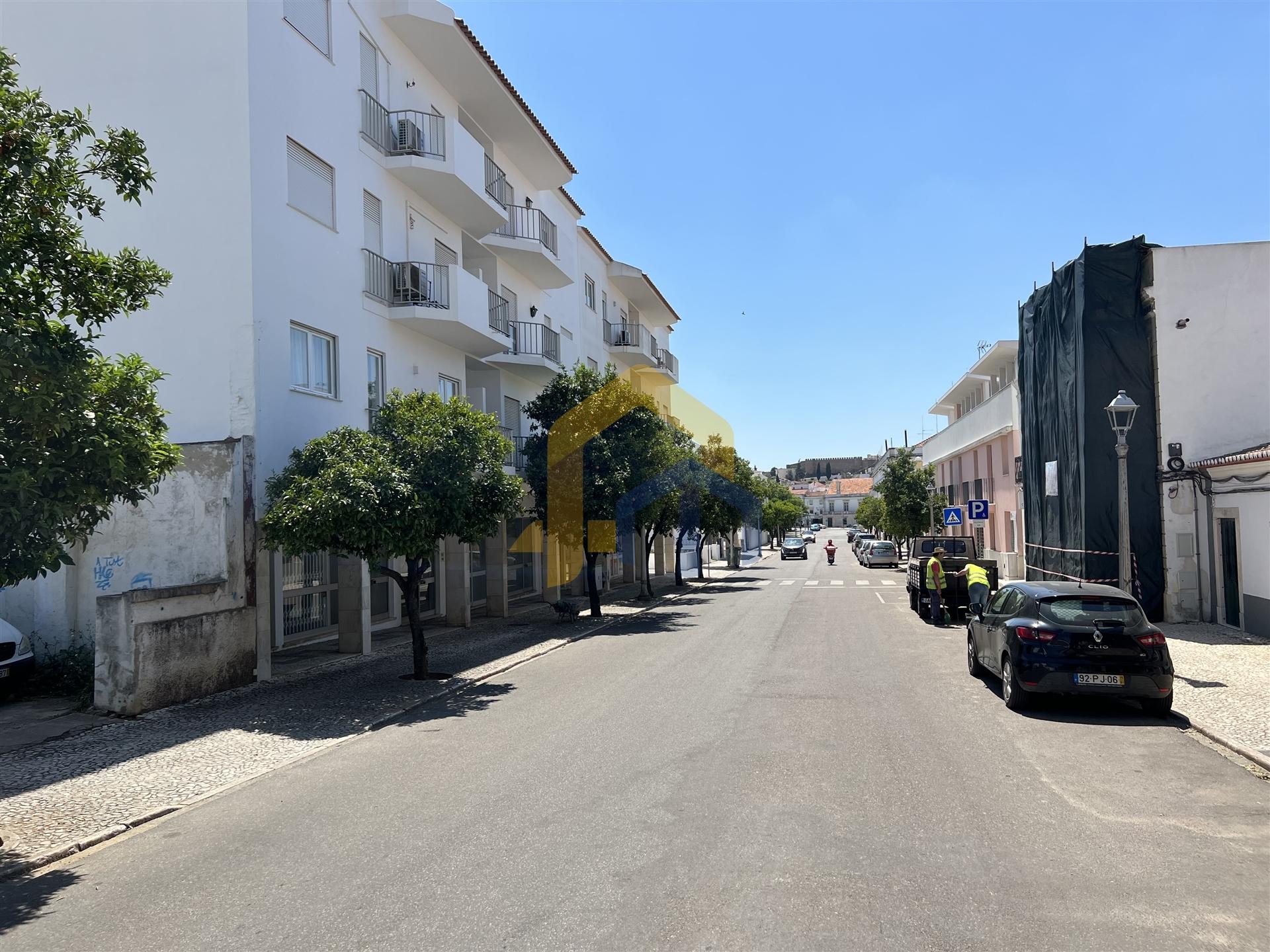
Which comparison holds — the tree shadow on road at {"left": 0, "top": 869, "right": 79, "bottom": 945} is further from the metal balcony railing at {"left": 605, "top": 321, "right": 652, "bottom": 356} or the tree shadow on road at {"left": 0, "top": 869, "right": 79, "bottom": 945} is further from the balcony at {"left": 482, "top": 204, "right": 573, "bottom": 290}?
the metal balcony railing at {"left": 605, "top": 321, "right": 652, "bottom": 356}

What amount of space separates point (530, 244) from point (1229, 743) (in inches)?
799

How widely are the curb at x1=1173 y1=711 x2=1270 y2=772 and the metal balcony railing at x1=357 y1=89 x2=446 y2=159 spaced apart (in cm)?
1642

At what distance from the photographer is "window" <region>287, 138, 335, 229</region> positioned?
14.9 meters

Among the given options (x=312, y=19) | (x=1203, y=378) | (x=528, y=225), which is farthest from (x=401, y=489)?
(x=1203, y=378)

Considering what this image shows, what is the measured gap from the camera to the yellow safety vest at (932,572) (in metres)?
19.3

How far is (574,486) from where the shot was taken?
73.8ft

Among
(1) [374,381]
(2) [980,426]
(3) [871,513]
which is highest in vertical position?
(2) [980,426]

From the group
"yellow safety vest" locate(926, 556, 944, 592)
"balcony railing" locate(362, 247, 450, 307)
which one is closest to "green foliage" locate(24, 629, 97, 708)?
"balcony railing" locate(362, 247, 450, 307)

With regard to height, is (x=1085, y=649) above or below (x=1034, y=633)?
below

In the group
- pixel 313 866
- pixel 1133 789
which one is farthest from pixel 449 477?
pixel 1133 789

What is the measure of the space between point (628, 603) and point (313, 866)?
22564 millimetres

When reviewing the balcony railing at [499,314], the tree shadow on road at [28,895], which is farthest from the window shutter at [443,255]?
the tree shadow on road at [28,895]

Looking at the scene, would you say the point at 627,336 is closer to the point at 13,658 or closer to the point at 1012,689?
the point at 13,658

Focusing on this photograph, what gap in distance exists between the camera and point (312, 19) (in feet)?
51.3
